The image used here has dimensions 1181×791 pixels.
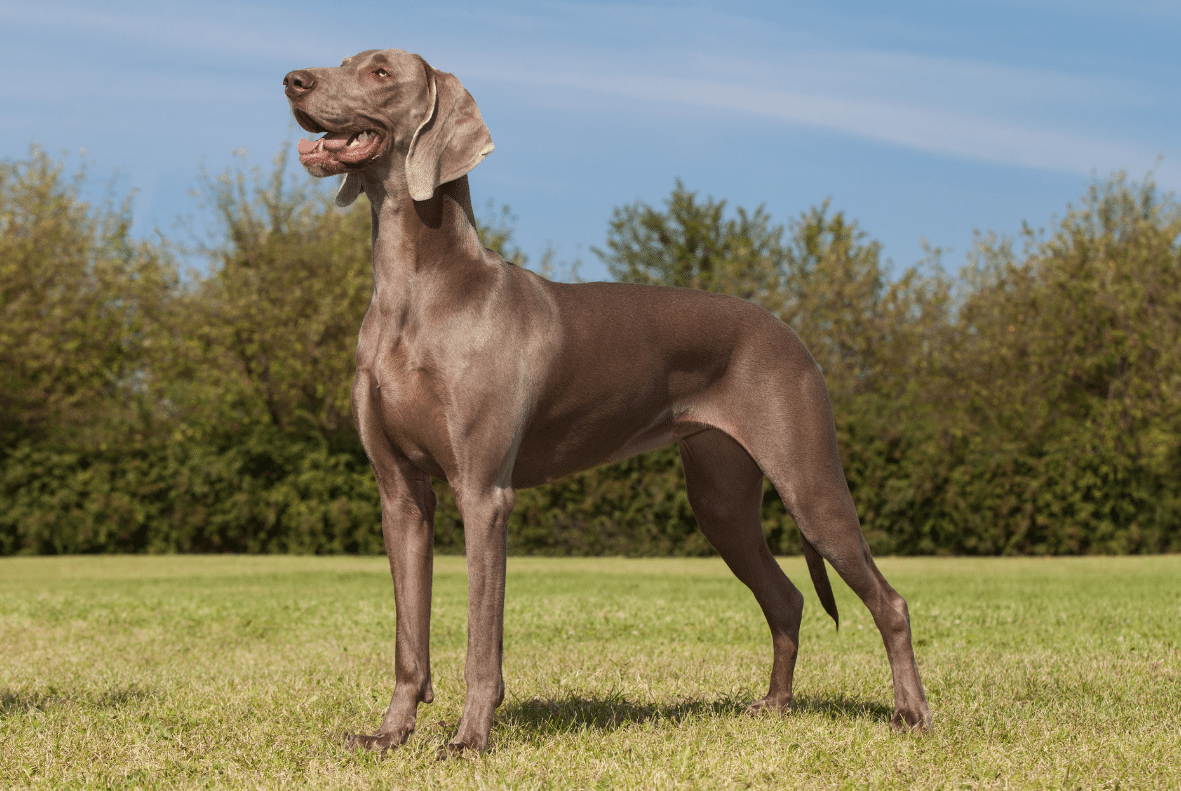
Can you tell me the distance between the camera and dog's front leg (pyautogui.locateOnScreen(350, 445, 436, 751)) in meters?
4.50

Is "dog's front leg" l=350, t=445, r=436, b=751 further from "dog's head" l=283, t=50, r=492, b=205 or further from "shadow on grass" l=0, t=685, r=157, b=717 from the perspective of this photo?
"shadow on grass" l=0, t=685, r=157, b=717

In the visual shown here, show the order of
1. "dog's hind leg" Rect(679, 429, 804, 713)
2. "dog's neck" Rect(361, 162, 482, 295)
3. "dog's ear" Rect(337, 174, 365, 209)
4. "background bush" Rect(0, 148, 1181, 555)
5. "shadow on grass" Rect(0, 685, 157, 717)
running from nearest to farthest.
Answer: "dog's neck" Rect(361, 162, 482, 295) < "dog's ear" Rect(337, 174, 365, 209) < "dog's hind leg" Rect(679, 429, 804, 713) < "shadow on grass" Rect(0, 685, 157, 717) < "background bush" Rect(0, 148, 1181, 555)

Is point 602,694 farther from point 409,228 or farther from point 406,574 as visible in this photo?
point 409,228

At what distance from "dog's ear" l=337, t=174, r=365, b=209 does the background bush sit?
1587 cm

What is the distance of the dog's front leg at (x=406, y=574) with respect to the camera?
4504 mm

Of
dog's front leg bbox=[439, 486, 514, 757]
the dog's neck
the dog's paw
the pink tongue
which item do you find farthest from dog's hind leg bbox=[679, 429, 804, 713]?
the pink tongue

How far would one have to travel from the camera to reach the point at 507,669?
23.4 ft

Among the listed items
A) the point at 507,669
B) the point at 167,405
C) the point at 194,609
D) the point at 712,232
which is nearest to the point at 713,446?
the point at 507,669

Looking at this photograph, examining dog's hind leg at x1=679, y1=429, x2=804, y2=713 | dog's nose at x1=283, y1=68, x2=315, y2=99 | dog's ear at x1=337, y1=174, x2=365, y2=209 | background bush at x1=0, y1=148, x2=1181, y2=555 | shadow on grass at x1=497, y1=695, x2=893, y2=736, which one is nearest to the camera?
dog's nose at x1=283, y1=68, x2=315, y2=99

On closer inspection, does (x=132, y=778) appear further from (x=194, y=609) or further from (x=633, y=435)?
(x=194, y=609)

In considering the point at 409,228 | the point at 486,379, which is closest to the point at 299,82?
the point at 409,228

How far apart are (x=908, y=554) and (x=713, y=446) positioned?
717 inches

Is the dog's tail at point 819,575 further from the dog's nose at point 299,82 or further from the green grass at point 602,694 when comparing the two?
the dog's nose at point 299,82

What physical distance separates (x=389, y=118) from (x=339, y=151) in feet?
0.80
